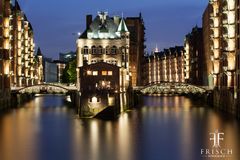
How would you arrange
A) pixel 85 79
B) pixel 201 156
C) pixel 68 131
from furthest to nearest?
pixel 85 79
pixel 68 131
pixel 201 156


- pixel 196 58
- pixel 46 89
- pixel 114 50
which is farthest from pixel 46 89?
pixel 196 58

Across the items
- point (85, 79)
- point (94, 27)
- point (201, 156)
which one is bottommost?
point (201, 156)

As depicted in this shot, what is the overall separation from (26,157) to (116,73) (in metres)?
47.3

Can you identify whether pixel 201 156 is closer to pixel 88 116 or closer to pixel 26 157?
pixel 26 157

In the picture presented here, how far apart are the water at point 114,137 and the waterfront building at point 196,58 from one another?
72.4 meters

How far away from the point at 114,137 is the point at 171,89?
64183 mm

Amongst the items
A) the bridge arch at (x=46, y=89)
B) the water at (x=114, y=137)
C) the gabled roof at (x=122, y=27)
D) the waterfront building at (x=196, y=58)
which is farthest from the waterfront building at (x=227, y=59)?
the waterfront building at (x=196, y=58)

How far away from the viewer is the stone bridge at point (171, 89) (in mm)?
124250

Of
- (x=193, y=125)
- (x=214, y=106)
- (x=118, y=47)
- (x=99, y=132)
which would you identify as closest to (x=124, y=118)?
(x=193, y=125)

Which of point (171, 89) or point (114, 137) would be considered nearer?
point (114, 137)

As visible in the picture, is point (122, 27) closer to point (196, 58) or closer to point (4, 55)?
point (4, 55)

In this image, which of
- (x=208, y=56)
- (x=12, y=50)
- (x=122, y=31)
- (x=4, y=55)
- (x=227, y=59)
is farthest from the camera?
(x=208, y=56)

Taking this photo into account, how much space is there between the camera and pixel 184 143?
204 feet

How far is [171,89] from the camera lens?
13050 cm
